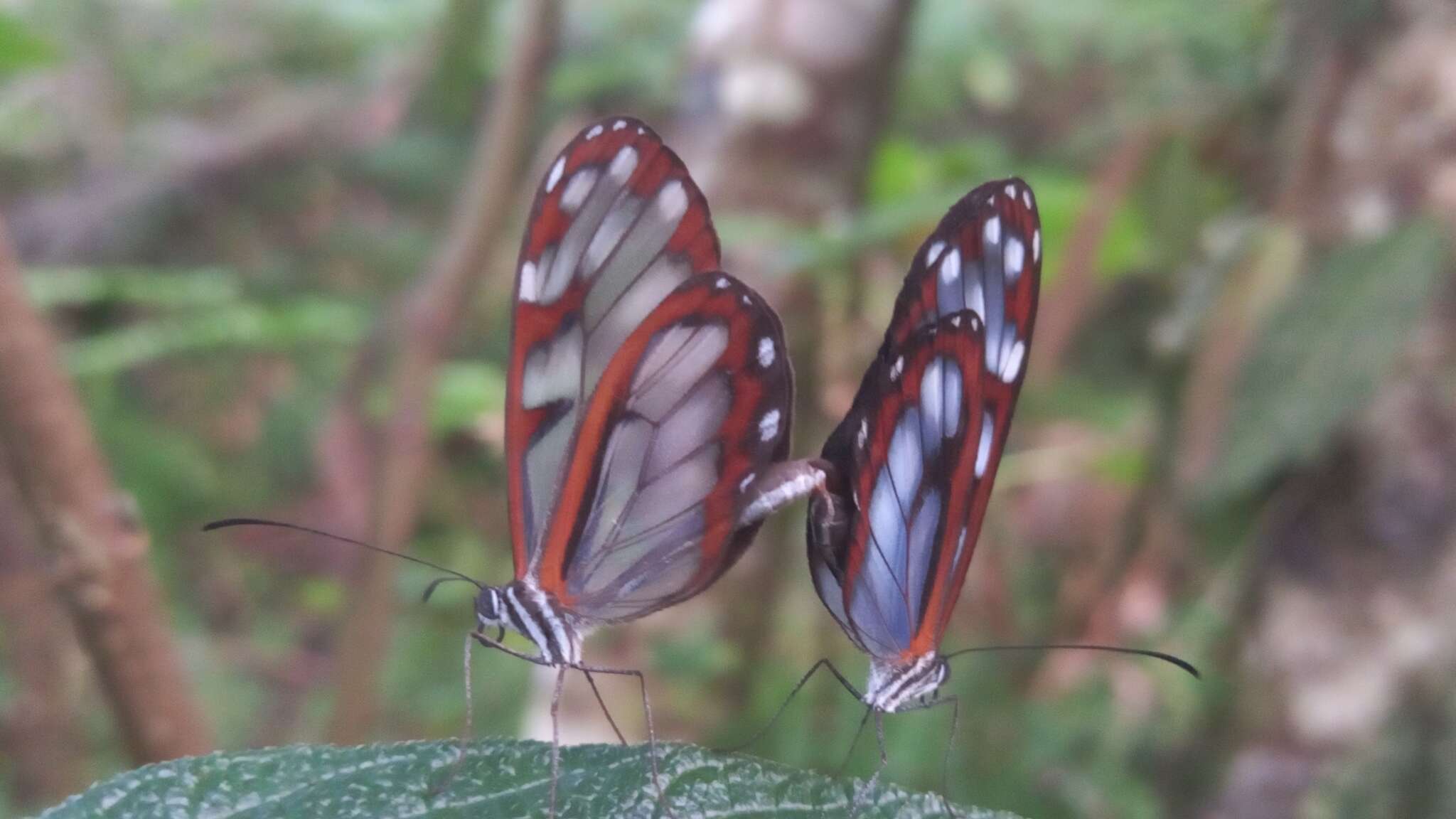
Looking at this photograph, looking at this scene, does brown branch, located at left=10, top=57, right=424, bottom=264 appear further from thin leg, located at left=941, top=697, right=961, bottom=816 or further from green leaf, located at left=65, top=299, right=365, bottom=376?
thin leg, located at left=941, top=697, right=961, bottom=816

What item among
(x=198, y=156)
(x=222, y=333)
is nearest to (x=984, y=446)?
(x=222, y=333)

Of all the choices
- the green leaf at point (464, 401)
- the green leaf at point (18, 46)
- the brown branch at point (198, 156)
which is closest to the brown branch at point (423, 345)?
the green leaf at point (464, 401)

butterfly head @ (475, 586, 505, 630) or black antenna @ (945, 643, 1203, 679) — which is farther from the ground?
black antenna @ (945, 643, 1203, 679)

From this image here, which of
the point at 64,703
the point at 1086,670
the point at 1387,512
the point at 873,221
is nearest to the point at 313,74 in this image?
the point at 64,703

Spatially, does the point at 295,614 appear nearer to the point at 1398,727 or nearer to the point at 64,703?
the point at 64,703

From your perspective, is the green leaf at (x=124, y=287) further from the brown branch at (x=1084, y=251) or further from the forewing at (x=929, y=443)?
the forewing at (x=929, y=443)

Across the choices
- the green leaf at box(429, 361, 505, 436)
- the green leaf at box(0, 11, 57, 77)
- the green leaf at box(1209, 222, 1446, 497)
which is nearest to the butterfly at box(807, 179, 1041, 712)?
the green leaf at box(1209, 222, 1446, 497)
